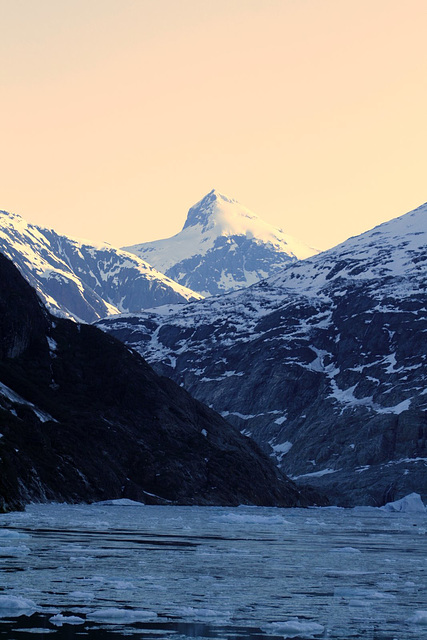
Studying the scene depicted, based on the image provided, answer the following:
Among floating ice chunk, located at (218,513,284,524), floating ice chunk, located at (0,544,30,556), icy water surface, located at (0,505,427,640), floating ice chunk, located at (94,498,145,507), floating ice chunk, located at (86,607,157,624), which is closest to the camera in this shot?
icy water surface, located at (0,505,427,640)

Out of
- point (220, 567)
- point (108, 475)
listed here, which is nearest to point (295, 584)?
point (220, 567)

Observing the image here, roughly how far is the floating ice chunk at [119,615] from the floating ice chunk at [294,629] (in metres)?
4.39

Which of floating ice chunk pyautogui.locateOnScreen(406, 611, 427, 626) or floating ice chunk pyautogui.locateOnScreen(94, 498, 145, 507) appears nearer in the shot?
floating ice chunk pyautogui.locateOnScreen(406, 611, 427, 626)

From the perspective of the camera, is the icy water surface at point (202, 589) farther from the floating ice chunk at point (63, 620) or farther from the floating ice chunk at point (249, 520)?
the floating ice chunk at point (249, 520)

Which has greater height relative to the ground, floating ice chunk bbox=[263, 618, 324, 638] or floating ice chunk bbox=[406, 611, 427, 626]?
floating ice chunk bbox=[263, 618, 324, 638]

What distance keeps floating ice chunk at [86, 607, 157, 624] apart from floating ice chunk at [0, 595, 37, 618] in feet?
7.01

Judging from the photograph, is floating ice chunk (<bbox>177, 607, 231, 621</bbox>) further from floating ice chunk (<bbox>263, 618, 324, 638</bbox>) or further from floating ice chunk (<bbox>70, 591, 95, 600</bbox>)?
floating ice chunk (<bbox>70, 591, 95, 600</bbox>)

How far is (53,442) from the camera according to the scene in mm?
173750

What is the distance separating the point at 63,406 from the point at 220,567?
144 meters

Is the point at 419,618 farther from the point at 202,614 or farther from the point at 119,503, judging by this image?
the point at 119,503

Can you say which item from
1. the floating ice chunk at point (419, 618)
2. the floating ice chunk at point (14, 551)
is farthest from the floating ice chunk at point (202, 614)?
the floating ice chunk at point (14, 551)

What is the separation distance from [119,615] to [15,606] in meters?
3.77

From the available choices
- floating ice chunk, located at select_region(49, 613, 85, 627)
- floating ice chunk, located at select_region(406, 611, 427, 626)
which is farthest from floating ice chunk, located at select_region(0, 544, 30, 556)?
floating ice chunk, located at select_region(406, 611, 427, 626)

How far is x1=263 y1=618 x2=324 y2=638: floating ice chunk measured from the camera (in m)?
30.7
